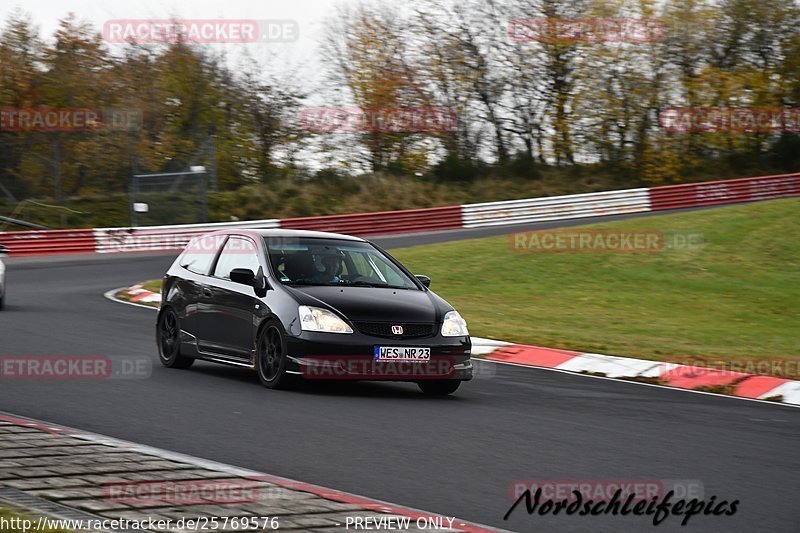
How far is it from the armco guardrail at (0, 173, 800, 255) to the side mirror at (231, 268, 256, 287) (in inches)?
889

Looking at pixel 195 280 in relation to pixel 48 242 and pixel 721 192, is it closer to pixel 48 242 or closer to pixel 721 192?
pixel 48 242

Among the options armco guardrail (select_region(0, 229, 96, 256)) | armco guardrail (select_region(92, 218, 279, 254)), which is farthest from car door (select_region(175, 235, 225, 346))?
armco guardrail (select_region(0, 229, 96, 256))

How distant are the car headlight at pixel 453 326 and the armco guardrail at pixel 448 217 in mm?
23581

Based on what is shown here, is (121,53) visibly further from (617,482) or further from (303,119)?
(617,482)

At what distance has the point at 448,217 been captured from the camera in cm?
3791

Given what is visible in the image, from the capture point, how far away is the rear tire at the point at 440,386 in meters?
10.8

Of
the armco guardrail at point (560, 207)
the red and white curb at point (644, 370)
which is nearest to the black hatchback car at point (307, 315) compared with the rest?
the red and white curb at point (644, 370)

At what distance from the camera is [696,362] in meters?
13.8

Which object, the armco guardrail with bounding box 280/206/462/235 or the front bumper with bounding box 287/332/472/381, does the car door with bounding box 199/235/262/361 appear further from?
the armco guardrail with bounding box 280/206/462/235

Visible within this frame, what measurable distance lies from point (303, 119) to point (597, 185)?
11506 mm

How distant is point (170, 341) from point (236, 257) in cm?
132

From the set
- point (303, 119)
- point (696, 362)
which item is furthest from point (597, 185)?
point (696, 362)

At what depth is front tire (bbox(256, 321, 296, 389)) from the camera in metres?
10.2

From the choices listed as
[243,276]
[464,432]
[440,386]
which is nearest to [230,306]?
[243,276]
